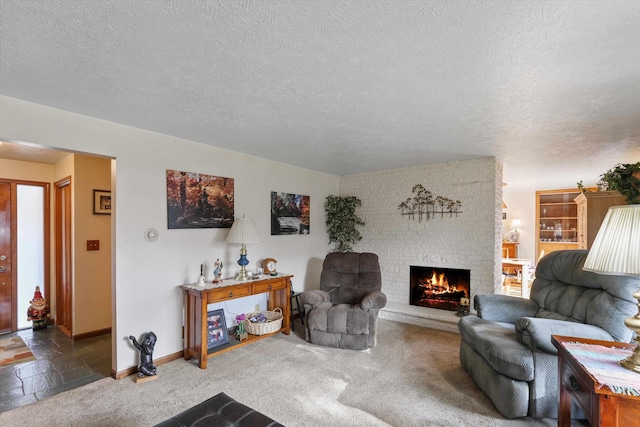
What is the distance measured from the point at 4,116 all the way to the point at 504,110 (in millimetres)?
3682

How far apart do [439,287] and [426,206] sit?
1.22 meters

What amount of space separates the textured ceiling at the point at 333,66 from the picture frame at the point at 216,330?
1.89m

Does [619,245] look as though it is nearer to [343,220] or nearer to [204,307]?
[204,307]

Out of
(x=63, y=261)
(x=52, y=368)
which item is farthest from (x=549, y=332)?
(x=63, y=261)

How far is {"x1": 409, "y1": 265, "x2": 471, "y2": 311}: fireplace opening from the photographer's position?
4.47m

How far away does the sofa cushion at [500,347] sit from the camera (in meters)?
2.13

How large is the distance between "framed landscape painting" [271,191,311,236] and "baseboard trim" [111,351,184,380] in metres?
1.81

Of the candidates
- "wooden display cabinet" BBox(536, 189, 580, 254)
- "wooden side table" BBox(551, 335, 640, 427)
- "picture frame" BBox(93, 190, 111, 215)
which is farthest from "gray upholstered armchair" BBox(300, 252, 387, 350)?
"wooden display cabinet" BBox(536, 189, 580, 254)

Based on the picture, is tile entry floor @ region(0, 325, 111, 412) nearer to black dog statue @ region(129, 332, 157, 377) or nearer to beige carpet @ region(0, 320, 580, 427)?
beige carpet @ region(0, 320, 580, 427)

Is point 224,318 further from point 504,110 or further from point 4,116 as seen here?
point 504,110

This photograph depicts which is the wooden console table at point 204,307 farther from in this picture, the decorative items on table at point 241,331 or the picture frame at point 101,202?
the picture frame at point 101,202

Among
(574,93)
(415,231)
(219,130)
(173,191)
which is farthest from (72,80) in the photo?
(415,231)

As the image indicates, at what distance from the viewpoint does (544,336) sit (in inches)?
83.4

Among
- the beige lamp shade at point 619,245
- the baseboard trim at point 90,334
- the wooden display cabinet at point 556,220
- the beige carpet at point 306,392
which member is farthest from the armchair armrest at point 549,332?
the wooden display cabinet at point 556,220
